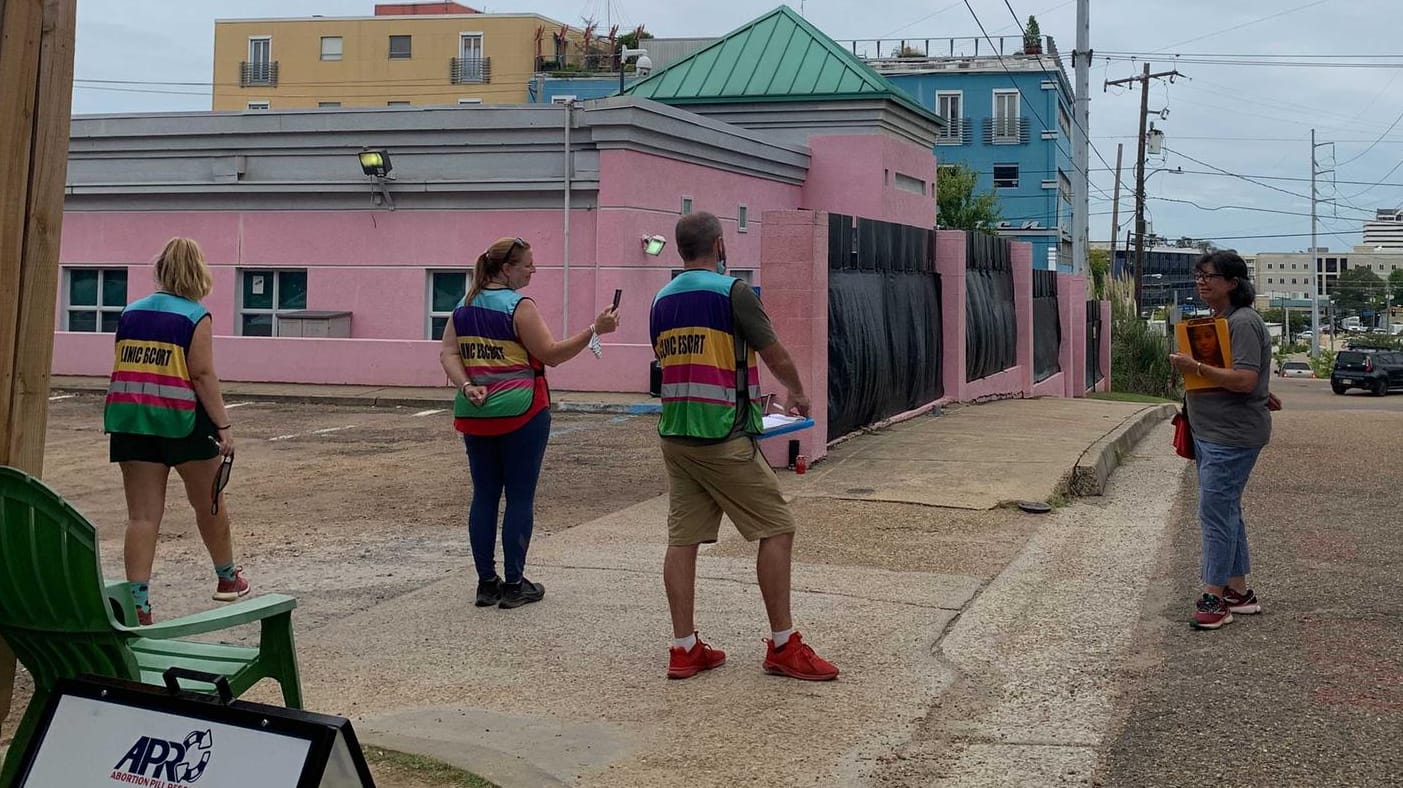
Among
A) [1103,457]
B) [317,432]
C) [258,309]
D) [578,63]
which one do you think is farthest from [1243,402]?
[578,63]

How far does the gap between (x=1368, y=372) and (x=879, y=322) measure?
151ft

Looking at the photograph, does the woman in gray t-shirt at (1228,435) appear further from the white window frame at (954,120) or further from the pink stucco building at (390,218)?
the white window frame at (954,120)

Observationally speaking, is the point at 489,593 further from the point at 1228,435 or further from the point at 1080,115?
the point at 1080,115

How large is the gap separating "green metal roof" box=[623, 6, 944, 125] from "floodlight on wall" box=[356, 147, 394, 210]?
6.82 m

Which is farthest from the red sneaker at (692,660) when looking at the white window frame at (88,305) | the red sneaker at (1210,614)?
the white window frame at (88,305)

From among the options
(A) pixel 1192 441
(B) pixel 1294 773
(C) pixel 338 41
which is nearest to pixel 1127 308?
(A) pixel 1192 441

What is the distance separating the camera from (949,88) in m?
57.1

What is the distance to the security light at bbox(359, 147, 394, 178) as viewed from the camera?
69.7ft

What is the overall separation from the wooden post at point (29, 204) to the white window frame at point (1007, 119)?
5490 centimetres

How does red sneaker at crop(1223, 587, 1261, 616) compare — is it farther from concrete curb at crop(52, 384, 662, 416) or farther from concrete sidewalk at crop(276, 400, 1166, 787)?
concrete curb at crop(52, 384, 662, 416)

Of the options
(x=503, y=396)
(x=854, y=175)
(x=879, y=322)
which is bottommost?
(x=503, y=396)

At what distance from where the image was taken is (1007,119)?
56250 millimetres

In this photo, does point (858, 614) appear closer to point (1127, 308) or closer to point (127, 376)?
point (127, 376)

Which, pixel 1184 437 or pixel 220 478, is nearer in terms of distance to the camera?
pixel 220 478
